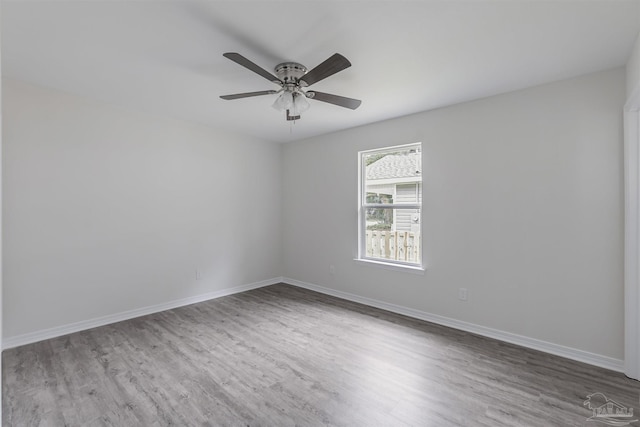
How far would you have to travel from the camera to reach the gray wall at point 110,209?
3150 millimetres

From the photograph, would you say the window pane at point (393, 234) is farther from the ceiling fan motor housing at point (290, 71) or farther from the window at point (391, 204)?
the ceiling fan motor housing at point (290, 71)

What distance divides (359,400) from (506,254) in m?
2.00

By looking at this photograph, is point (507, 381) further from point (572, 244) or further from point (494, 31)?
point (494, 31)

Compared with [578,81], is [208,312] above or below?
below

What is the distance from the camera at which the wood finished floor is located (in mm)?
2227

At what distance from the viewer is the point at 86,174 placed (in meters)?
3.51

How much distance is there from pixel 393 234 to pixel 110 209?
327 centimetres

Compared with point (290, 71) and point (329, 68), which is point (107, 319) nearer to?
point (290, 71)

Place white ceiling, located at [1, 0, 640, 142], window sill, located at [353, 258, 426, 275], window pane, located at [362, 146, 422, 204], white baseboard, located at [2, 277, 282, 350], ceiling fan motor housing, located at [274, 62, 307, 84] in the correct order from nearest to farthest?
1. white ceiling, located at [1, 0, 640, 142]
2. ceiling fan motor housing, located at [274, 62, 307, 84]
3. white baseboard, located at [2, 277, 282, 350]
4. window sill, located at [353, 258, 426, 275]
5. window pane, located at [362, 146, 422, 204]

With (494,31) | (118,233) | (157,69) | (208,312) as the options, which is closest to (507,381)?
(494,31)

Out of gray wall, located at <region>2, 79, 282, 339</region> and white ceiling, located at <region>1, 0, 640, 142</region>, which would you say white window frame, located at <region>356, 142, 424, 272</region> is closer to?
white ceiling, located at <region>1, 0, 640, 142</region>

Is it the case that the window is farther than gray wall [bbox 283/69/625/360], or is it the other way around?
the window

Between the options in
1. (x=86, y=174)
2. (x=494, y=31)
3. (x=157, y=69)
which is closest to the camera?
(x=494, y=31)

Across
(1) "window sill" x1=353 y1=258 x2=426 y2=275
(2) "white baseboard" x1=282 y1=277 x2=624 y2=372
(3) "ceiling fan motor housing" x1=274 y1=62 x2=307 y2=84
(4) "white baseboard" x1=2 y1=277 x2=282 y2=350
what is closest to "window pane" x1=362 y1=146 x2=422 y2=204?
(1) "window sill" x1=353 y1=258 x2=426 y2=275
